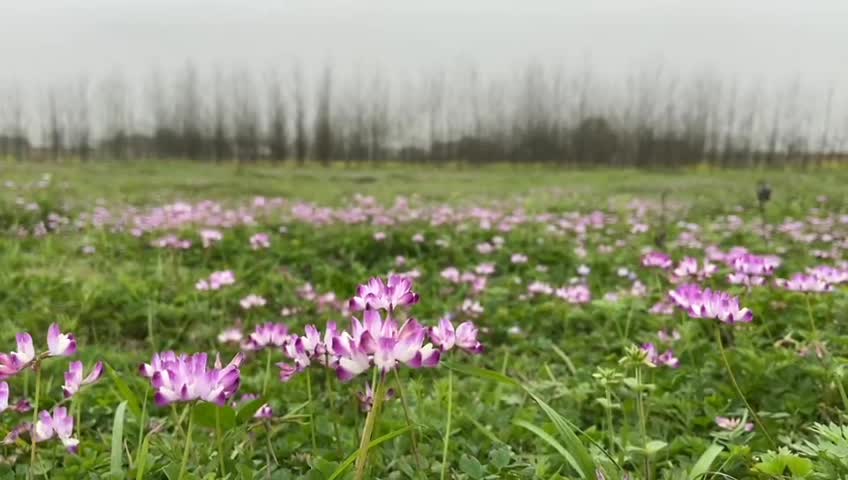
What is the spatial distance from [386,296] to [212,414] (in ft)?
1.43

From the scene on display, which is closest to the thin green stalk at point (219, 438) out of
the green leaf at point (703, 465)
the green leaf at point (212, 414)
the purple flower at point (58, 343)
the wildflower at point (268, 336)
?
the green leaf at point (212, 414)

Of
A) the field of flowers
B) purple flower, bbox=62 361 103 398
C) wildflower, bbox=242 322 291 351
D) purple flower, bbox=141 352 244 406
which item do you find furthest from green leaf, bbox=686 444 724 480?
purple flower, bbox=62 361 103 398

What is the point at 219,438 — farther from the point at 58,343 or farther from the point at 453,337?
the point at 453,337

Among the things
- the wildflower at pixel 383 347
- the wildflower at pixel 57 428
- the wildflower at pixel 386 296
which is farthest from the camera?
the wildflower at pixel 57 428

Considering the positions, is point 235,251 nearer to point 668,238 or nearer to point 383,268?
point 383,268

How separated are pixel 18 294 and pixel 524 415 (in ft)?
11.2

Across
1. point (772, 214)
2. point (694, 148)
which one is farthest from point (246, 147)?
point (772, 214)

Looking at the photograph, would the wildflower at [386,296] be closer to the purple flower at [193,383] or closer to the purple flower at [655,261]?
the purple flower at [193,383]

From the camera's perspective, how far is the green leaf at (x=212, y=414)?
3.88 feet

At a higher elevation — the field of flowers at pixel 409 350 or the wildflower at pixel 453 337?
the wildflower at pixel 453 337

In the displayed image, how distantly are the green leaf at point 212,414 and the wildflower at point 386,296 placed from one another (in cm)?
35

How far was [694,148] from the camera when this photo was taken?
147 ft

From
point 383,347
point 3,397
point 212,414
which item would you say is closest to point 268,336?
point 212,414

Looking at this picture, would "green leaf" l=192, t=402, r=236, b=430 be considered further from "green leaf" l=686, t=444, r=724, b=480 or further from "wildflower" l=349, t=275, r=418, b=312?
"green leaf" l=686, t=444, r=724, b=480
